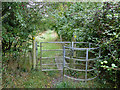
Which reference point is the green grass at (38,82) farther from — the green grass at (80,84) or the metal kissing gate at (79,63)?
the metal kissing gate at (79,63)

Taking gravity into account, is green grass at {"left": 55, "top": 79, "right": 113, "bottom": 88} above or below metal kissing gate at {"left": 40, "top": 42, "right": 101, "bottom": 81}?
below

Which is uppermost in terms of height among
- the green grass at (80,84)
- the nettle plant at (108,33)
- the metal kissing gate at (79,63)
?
the nettle plant at (108,33)

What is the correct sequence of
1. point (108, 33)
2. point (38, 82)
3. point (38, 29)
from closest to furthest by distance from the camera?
point (108, 33) < point (38, 82) < point (38, 29)

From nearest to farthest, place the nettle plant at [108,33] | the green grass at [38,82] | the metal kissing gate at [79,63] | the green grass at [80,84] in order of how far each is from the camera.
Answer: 1. the nettle plant at [108,33]
2. the green grass at [38,82]
3. the green grass at [80,84]
4. the metal kissing gate at [79,63]

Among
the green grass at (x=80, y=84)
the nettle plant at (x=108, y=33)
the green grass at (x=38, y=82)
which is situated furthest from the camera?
the green grass at (x=80, y=84)

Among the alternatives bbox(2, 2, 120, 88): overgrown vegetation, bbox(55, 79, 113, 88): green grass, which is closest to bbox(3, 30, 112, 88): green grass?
bbox(55, 79, 113, 88): green grass

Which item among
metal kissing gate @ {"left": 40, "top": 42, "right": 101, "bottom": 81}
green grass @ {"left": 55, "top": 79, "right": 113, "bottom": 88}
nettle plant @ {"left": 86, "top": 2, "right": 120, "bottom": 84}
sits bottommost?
green grass @ {"left": 55, "top": 79, "right": 113, "bottom": 88}

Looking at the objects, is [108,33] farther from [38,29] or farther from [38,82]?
[38,82]

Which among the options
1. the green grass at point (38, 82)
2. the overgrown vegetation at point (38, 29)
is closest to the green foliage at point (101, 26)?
the overgrown vegetation at point (38, 29)

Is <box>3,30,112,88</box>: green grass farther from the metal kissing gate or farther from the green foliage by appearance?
the green foliage

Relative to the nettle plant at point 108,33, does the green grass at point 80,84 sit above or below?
below

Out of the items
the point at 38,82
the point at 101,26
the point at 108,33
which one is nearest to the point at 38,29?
the point at 38,82

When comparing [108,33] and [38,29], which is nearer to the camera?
[108,33]

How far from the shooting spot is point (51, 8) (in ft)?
10.4
